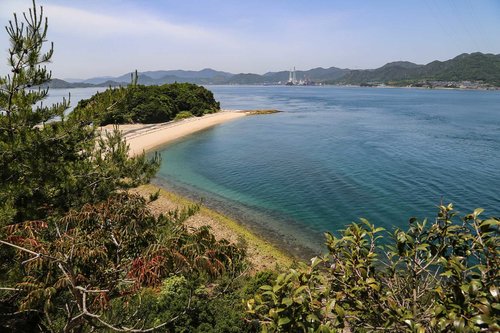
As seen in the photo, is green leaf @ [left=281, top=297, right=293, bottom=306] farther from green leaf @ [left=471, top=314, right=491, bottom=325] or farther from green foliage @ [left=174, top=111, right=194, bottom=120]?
green foliage @ [left=174, top=111, right=194, bottom=120]

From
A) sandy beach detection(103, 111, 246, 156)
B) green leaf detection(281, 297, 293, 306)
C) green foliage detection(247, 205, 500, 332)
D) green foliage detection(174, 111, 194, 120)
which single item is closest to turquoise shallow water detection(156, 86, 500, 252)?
sandy beach detection(103, 111, 246, 156)

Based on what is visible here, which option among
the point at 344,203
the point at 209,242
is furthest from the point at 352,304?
the point at 344,203

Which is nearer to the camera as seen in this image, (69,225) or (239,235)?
(69,225)

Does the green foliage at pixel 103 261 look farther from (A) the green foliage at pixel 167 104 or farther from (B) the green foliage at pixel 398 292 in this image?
(A) the green foliage at pixel 167 104

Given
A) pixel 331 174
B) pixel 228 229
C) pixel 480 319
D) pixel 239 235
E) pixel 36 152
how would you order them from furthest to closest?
pixel 331 174 → pixel 228 229 → pixel 239 235 → pixel 36 152 → pixel 480 319

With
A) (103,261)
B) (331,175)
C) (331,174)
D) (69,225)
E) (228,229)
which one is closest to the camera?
(103,261)

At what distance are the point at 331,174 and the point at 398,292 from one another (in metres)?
27.5

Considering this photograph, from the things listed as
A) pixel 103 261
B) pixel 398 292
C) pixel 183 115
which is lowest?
pixel 103 261

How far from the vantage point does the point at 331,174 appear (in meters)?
30.7

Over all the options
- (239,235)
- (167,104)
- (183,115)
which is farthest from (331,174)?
(167,104)

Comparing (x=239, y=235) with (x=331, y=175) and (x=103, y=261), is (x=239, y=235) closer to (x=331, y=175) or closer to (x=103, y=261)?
(x=103, y=261)

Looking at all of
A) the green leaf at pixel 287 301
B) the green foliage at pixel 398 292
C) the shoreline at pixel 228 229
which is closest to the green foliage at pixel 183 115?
the shoreline at pixel 228 229

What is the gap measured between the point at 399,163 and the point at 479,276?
3333 cm

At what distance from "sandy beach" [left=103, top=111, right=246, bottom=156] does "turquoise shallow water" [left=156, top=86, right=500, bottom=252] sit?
308 cm
